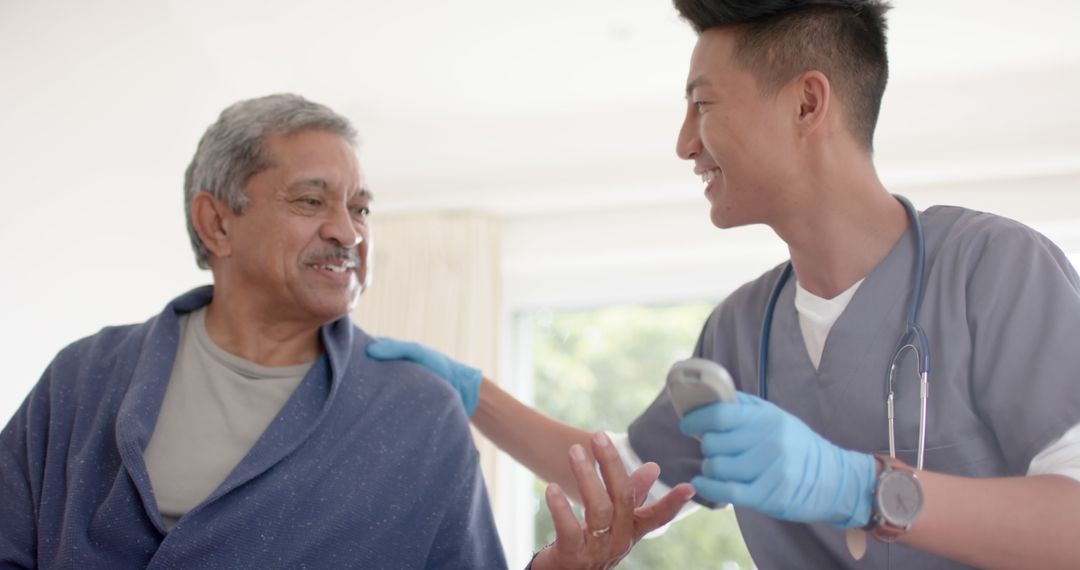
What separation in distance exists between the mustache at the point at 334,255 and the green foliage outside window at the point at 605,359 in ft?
6.52

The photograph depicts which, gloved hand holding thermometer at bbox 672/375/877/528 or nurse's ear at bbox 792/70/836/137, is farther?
nurse's ear at bbox 792/70/836/137

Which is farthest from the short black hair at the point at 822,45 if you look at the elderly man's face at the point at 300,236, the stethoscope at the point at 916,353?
the elderly man's face at the point at 300,236

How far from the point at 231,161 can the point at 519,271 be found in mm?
2021

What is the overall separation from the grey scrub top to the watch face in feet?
0.81

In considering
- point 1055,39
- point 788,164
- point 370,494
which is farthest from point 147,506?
point 1055,39

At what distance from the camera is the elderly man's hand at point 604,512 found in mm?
1345

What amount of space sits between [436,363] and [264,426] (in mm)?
382

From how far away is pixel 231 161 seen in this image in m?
1.84

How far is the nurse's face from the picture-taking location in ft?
5.13

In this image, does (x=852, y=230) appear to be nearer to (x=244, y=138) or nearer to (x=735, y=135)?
(x=735, y=135)

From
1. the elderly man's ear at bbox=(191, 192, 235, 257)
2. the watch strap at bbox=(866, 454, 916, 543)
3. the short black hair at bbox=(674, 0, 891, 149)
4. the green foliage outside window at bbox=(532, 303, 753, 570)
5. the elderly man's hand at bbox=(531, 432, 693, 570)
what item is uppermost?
the short black hair at bbox=(674, 0, 891, 149)

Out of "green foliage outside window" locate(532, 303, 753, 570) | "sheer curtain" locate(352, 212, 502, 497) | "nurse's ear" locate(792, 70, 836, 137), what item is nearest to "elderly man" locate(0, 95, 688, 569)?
"nurse's ear" locate(792, 70, 836, 137)

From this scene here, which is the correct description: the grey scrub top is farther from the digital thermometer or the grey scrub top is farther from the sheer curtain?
the sheer curtain

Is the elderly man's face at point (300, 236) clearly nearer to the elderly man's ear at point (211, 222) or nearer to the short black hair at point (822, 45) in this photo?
the elderly man's ear at point (211, 222)
